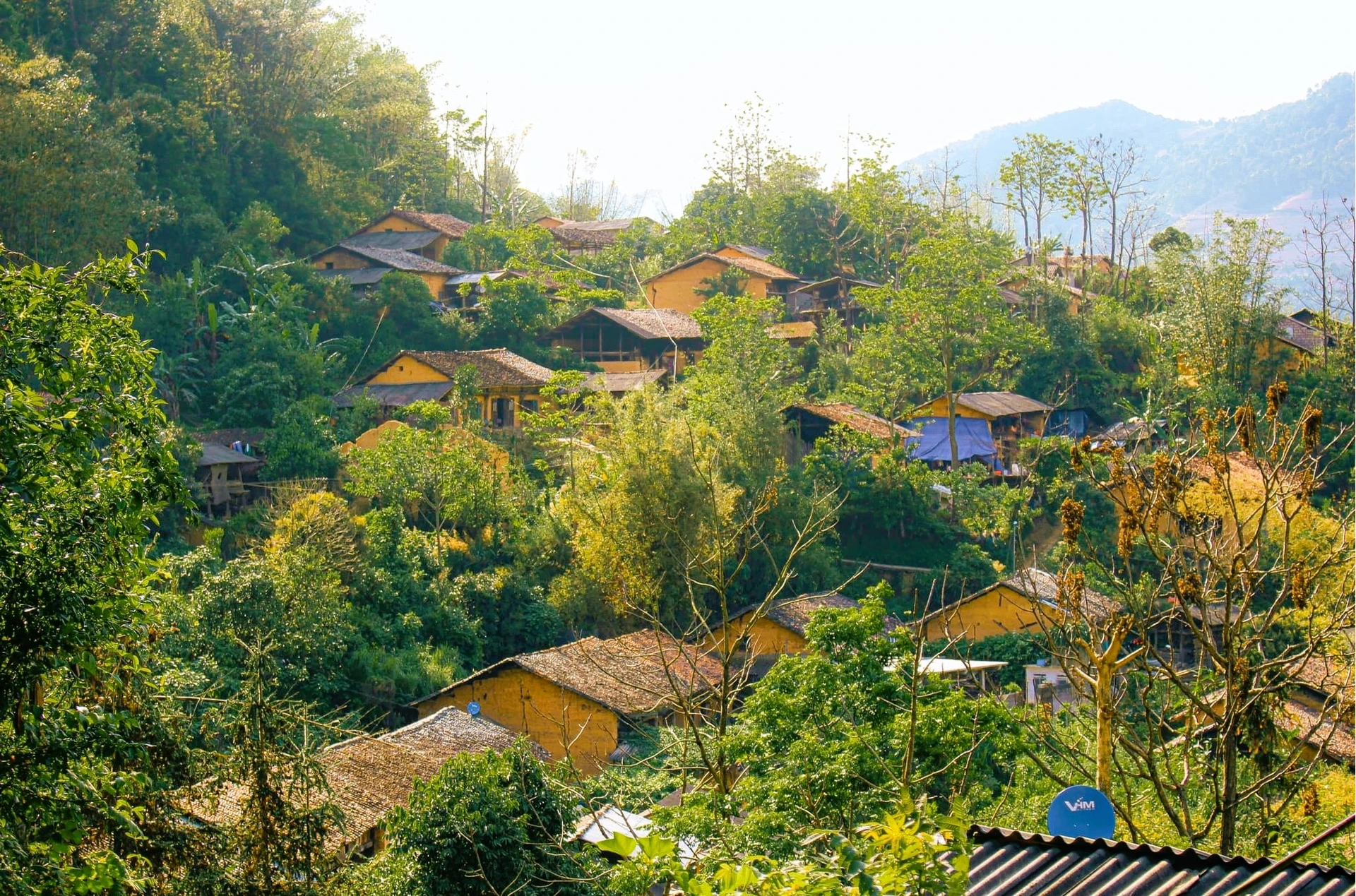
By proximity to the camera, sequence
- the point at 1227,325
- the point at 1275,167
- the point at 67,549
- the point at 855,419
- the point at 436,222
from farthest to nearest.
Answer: the point at 1275,167, the point at 436,222, the point at 1227,325, the point at 855,419, the point at 67,549

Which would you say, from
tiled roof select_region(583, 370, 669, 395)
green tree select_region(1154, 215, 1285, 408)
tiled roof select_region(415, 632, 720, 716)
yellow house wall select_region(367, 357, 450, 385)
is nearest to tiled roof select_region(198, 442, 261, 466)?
yellow house wall select_region(367, 357, 450, 385)

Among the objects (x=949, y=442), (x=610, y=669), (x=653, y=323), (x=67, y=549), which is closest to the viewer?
(x=67, y=549)

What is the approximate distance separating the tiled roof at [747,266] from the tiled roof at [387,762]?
2301 centimetres

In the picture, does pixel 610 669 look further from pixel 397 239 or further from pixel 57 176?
pixel 397 239

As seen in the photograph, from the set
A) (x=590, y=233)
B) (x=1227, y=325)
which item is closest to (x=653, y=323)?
(x=590, y=233)

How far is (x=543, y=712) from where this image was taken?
58.9 ft

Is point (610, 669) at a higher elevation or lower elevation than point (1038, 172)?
lower

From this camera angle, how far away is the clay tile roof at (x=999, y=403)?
31219 millimetres

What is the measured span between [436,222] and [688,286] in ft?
26.3

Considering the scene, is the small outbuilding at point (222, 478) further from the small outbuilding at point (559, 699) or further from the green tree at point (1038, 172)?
the green tree at point (1038, 172)

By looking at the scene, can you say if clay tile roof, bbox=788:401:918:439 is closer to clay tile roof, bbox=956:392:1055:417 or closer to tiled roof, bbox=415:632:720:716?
clay tile roof, bbox=956:392:1055:417

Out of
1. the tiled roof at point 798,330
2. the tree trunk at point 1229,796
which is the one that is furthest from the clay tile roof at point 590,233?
the tree trunk at point 1229,796

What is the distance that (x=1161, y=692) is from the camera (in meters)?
18.0

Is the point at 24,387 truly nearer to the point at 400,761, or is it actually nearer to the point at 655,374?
the point at 400,761
